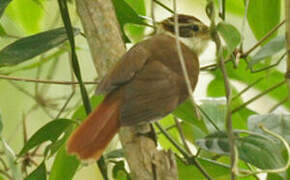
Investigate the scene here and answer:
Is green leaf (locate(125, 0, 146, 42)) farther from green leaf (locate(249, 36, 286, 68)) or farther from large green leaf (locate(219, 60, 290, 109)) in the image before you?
green leaf (locate(249, 36, 286, 68))

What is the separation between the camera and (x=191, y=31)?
1537 mm

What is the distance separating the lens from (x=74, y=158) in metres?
1.22

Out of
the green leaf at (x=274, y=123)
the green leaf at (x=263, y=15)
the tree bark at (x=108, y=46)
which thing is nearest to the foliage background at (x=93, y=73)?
the green leaf at (x=263, y=15)

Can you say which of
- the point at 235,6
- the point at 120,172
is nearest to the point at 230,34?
the point at 120,172

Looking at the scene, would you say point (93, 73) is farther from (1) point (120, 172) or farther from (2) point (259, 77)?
(1) point (120, 172)

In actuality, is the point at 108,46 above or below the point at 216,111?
above

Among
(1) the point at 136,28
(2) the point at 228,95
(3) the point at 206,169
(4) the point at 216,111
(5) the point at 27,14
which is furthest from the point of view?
(5) the point at 27,14

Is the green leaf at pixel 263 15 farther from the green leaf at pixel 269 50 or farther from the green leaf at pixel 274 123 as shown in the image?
the green leaf at pixel 274 123

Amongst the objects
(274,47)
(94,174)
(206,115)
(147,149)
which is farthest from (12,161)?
(94,174)

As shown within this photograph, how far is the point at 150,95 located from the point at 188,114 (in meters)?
0.13

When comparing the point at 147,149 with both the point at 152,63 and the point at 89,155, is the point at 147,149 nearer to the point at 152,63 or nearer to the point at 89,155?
the point at 89,155

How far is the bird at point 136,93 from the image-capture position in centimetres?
104

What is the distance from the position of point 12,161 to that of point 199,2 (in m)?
1.19

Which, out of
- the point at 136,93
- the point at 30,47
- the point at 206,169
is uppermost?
the point at 30,47
